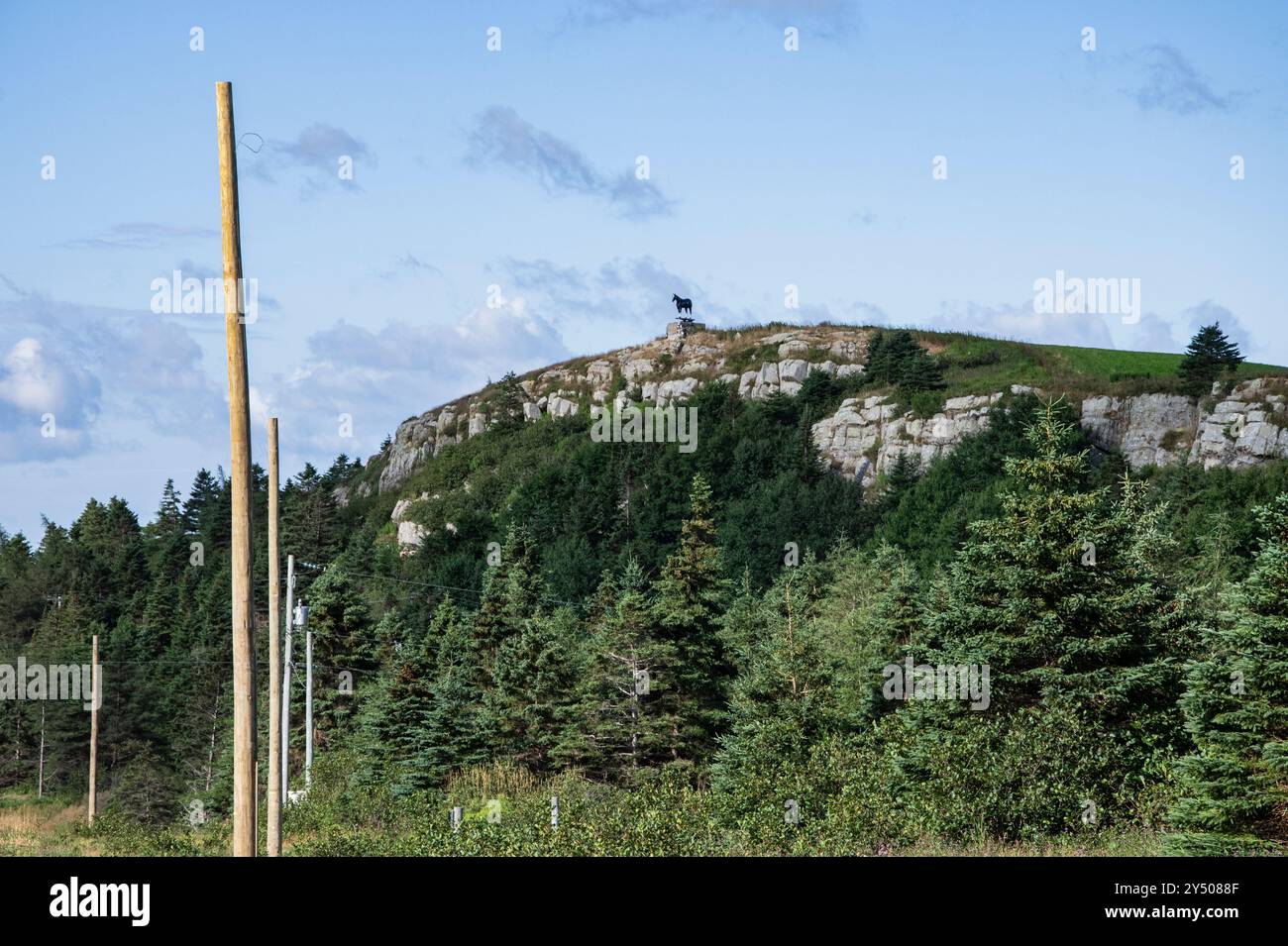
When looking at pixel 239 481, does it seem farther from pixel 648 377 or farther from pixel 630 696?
pixel 648 377

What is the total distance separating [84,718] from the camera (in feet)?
262

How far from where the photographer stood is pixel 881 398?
360ft

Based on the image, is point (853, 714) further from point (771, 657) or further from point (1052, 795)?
point (1052, 795)

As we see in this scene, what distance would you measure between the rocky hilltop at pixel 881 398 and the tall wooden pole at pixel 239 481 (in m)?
80.9

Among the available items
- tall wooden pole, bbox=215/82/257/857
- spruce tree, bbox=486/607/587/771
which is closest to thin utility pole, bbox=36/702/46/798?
spruce tree, bbox=486/607/587/771

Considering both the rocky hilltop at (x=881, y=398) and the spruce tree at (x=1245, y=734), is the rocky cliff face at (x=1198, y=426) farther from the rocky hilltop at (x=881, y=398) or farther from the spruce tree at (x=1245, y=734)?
the spruce tree at (x=1245, y=734)

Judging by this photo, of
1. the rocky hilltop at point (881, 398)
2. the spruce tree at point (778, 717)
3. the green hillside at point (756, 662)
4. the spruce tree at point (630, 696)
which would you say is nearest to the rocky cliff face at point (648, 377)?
the rocky hilltop at point (881, 398)

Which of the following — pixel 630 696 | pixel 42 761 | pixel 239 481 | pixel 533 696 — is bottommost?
pixel 42 761

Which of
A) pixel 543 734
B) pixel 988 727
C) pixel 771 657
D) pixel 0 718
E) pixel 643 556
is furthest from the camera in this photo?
pixel 643 556

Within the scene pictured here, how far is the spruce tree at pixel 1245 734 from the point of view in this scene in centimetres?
2216

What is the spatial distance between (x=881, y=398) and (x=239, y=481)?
9760cm

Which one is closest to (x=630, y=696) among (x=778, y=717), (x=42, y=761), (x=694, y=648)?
(x=694, y=648)

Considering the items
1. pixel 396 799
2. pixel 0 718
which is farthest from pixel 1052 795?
pixel 0 718
